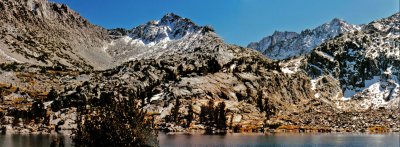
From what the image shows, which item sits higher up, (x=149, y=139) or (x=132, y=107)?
(x=132, y=107)

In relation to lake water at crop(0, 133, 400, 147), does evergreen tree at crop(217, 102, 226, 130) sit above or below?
above

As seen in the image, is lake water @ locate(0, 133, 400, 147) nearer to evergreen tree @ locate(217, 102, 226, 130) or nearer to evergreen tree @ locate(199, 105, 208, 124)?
evergreen tree @ locate(217, 102, 226, 130)

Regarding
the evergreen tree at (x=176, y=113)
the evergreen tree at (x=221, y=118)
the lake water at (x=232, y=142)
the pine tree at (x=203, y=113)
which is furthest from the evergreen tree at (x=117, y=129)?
the pine tree at (x=203, y=113)

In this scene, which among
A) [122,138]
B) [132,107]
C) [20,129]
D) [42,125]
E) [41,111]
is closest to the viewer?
[122,138]

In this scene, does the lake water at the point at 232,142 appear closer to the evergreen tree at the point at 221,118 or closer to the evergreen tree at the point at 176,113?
the evergreen tree at the point at 221,118

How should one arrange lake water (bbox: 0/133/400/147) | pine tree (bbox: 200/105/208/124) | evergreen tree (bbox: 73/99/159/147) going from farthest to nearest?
pine tree (bbox: 200/105/208/124)
lake water (bbox: 0/133/400/147)
evergreen tree (bbox: 73/99/159/147)

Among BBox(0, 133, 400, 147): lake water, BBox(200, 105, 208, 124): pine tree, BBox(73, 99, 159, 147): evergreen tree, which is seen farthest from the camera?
BBox(200, 105, 208, 124): pine tree

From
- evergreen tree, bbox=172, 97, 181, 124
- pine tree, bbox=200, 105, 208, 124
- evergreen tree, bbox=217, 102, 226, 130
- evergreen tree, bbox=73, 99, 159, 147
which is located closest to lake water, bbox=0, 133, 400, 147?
evergreen tree, bbox=73, 99, 159, 147

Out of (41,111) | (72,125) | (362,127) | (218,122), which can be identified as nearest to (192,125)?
(218,122)

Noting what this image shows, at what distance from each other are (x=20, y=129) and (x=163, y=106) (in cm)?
6212

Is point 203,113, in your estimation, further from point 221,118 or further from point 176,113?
point 176,113

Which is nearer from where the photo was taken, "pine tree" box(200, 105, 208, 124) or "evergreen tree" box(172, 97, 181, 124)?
"evergreen tree" box(172, 97, 181, 124)

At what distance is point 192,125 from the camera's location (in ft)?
589

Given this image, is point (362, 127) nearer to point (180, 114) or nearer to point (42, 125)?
point (180, 114)
